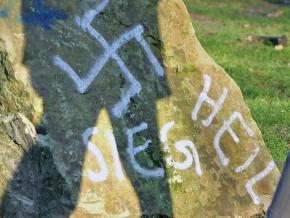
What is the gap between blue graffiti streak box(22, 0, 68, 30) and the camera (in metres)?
4.69

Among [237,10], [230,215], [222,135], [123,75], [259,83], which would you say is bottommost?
[237,10]

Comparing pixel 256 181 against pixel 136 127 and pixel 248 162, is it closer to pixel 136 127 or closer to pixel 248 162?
pixel 248 162

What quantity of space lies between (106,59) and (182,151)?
2.35ft

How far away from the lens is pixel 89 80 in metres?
4.79

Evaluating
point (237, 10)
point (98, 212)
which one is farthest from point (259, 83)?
point (237, 10)

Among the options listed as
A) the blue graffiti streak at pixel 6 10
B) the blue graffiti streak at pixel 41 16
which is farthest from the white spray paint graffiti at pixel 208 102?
the blue graffiti streak at pixel 6 10

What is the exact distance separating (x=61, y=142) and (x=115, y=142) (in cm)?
33

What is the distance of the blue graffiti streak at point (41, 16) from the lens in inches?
185

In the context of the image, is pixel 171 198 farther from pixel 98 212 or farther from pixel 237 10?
pixel 237 10

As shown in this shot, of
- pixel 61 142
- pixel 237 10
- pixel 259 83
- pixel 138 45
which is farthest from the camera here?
pixel 237 10

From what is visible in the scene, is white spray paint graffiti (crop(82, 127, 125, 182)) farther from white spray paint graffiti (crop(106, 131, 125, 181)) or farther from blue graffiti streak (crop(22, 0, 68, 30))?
blue graffiti streak (crop(22, 0, 68, 30))

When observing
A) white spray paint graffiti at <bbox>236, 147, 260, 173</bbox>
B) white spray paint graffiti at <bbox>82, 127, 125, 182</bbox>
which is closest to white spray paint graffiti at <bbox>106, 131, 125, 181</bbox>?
white spray paint graffiti at <bbox>82, 127, 125, 182</bbox>

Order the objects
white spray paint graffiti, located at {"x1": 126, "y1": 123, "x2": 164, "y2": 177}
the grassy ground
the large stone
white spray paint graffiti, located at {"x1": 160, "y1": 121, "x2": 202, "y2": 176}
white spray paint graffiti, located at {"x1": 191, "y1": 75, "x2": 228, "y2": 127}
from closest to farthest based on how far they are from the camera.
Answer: the large stone → white spray paint graffiti, located at {"x1": 126, "y1": 123, "x2": 164, "y2": 177} → white spray paint graffiti, located at {"x1": 160, "y1": 121, "x2": 202, "y2": 176} → white spray paint graffiti, located at {"x1": 191, "y1": 75, "x2": 228, "y2": 127} → the grassy ground

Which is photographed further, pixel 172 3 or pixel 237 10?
pixel 237 10
